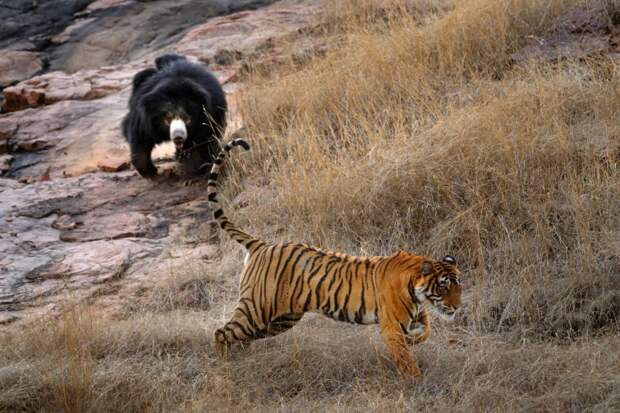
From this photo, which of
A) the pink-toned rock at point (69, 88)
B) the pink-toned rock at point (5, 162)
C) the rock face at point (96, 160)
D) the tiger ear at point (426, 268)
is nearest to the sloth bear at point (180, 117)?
the rock face at point (96, 160)

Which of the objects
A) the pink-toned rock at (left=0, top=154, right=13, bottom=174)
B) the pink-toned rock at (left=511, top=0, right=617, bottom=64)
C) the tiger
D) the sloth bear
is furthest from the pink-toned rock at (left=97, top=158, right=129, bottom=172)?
the tiger

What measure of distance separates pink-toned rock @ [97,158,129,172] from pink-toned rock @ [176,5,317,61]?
249 centimetres

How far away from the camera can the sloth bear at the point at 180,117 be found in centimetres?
874

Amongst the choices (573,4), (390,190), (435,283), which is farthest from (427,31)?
(435,283)

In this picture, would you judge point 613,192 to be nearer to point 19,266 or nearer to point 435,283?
point 435,283

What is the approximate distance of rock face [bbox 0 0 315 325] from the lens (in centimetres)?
709

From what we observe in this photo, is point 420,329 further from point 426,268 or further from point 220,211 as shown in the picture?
point 220,211

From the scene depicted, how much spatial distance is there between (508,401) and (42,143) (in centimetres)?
755

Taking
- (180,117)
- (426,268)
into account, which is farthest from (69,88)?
(426,268)

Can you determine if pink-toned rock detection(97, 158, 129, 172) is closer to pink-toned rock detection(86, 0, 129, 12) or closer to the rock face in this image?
Result: the rock face

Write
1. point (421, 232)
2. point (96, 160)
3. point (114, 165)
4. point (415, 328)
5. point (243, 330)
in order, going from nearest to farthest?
point (415, 328) < point (243, 330) < point (421, 232) < point (114, 165) < point (96, 160)

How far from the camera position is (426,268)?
4629mm

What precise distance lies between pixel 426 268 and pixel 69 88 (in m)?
8.41

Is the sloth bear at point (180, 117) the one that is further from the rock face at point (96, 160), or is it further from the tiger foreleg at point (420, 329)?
the tiger foreleg at point (420, 329)
